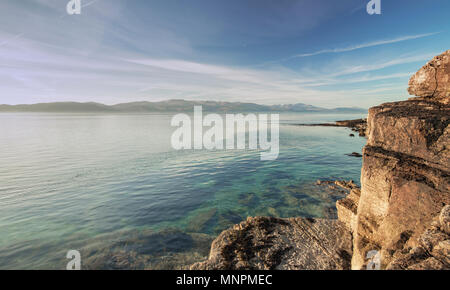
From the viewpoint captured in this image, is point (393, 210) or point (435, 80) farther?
point (435, 80)

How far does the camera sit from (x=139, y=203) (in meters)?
16.5

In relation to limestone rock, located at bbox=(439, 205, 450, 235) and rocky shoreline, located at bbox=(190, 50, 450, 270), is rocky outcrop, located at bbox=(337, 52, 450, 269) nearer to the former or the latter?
rocky shoreline, located at bbox=(190, 50, 450, 270)

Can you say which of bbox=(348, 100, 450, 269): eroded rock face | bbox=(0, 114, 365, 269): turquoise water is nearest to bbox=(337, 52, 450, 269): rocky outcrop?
bbox=(348, 100, 450, 269): eroded rock face

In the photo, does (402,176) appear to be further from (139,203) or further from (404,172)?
(139,203)

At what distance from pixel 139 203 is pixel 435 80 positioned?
20.1m

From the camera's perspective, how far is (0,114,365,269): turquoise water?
35.6 feet


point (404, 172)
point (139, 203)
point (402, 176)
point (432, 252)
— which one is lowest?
point (139, 203)

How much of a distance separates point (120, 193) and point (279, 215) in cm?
1506

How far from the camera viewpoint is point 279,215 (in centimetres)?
1443

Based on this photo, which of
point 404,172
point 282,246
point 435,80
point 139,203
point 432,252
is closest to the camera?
point 432,252

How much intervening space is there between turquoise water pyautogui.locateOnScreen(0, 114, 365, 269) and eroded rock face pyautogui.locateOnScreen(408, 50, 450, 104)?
975 cm

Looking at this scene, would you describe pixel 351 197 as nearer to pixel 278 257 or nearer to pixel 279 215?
pixel 279 215

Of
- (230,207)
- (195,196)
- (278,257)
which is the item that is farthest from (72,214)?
(278,257)

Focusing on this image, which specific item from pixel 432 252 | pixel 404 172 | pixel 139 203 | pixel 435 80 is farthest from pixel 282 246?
pixel 139 203
